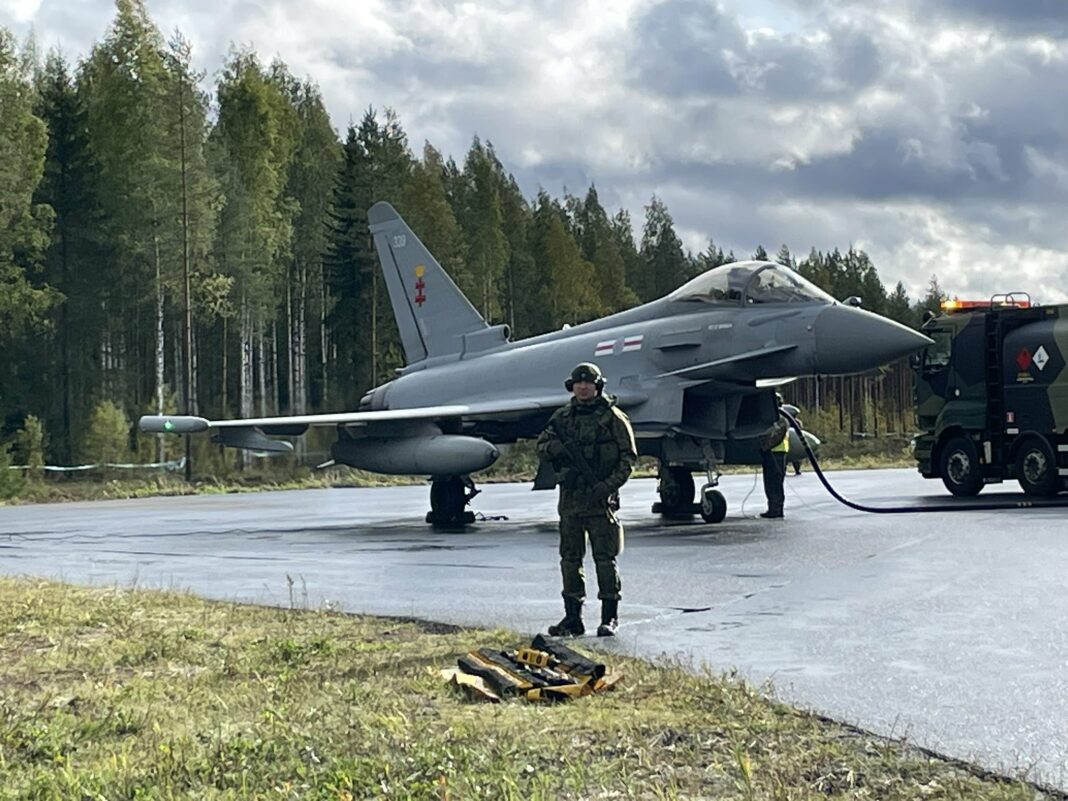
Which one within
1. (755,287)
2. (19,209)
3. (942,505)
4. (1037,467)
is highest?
(19,209)

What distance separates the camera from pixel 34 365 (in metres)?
47.2

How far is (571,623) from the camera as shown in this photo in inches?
310

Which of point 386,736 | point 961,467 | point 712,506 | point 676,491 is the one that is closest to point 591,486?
point 386,736

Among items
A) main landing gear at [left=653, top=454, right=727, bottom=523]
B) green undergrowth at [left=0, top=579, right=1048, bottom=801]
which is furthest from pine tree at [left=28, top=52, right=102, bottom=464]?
green undergrowth at [left=0, top=579, right=1048, bottom=801]

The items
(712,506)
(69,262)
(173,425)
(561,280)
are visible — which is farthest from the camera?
(561,280)

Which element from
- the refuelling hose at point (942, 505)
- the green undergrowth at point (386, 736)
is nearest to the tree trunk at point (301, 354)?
the refuelling hose at point (942, 505)

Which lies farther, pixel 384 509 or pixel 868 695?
pixel 384 509

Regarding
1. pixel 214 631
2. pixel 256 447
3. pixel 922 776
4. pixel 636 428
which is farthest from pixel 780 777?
pixel 256 447

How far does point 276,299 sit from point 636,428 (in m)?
39.2

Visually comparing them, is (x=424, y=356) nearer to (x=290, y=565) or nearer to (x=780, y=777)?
(x=290, y=565)

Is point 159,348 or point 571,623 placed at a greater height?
point 159,348

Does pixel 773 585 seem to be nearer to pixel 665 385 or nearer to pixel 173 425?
pixel 665 385

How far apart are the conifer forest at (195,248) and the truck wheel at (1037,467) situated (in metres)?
20.8

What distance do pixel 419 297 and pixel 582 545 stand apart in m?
13.8
